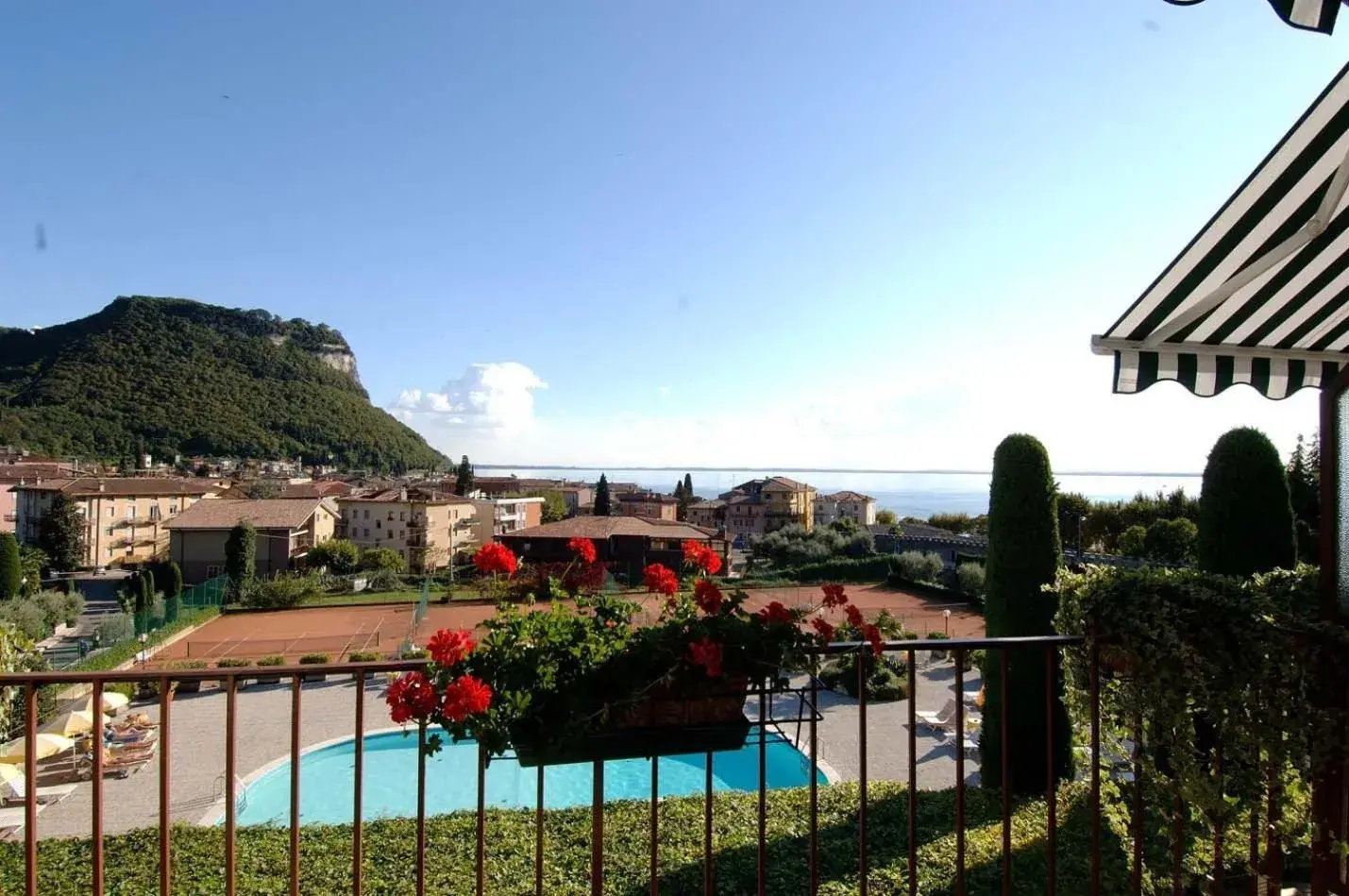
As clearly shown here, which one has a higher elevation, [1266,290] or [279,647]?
[1266,290]

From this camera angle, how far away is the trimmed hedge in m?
4.50

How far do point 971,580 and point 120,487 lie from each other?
4162cm

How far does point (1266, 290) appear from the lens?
7.95ft

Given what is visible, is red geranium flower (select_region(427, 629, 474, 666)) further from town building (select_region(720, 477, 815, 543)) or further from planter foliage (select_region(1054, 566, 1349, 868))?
town building (select_region(720, 477, 815, 543))

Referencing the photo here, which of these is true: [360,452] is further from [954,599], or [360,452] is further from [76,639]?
[954,599]

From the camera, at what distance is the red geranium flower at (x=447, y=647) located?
4.84ft

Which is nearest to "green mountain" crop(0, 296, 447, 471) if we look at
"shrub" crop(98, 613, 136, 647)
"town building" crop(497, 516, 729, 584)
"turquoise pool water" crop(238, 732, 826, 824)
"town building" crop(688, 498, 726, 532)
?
"town building" crop(688, 498, 726, 532)

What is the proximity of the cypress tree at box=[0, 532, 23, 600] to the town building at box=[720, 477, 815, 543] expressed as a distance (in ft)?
133

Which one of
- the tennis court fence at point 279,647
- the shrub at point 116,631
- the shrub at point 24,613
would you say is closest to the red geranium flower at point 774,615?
the tennis court fence at point 279,647

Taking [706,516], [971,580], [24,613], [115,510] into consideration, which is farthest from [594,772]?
[706,516]

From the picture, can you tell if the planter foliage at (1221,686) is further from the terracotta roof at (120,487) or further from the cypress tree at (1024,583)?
the terracotta roof at (120,487)

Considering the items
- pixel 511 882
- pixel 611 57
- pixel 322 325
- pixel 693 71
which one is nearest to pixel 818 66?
pixel 693 71

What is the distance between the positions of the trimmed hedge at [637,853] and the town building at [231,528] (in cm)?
2757

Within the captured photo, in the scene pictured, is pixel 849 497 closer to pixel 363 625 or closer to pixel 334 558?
pixel 334 558
